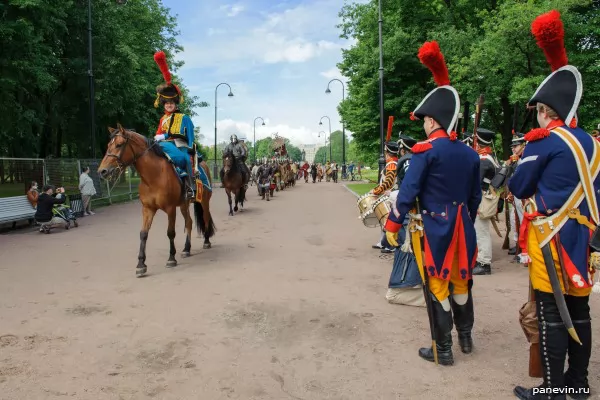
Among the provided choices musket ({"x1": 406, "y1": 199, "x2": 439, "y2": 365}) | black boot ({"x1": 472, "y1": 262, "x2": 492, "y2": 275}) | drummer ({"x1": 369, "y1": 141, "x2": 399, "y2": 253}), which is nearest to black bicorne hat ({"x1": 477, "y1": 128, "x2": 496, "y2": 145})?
drummer ({"x1": 369, "y1": 141, "x2": 399, "y2": 253})

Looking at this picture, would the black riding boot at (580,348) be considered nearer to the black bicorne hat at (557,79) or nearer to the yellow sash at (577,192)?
the yellow sash at (577,192)

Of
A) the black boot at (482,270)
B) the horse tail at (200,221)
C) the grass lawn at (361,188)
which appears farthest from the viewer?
the grass lawn at (361,188)

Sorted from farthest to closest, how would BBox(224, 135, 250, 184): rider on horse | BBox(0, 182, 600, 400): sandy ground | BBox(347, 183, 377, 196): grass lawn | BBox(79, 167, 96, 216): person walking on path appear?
BBox(347, 183, 377, 196): grass lawn, BBox(224, 135, 250, 184): rider on horse, BBox(79, 167, 96, 216): person walking on path, BBox(0, 182, 600, 400): sandy ground

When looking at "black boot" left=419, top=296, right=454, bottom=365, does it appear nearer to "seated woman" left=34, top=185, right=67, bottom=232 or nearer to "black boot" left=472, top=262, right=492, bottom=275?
"black boot" left=472, top=262, right=492, bottom=275

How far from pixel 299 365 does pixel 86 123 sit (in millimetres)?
27228

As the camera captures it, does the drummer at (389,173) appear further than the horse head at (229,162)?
No

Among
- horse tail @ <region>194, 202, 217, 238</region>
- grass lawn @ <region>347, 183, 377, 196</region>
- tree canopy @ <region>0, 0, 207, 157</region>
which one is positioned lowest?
grass lawn @ <region>347, 183, 377, 196</region>

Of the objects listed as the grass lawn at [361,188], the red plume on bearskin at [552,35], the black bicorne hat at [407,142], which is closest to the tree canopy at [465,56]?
the grass lawn at [361,188]

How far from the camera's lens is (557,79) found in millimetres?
3311

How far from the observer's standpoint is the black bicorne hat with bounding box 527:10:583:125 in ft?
10.6

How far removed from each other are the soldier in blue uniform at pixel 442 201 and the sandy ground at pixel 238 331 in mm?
581

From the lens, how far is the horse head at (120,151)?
7.25 m

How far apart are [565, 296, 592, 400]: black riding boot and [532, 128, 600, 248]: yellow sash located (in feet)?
1.66

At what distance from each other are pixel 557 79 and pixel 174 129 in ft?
22.0
